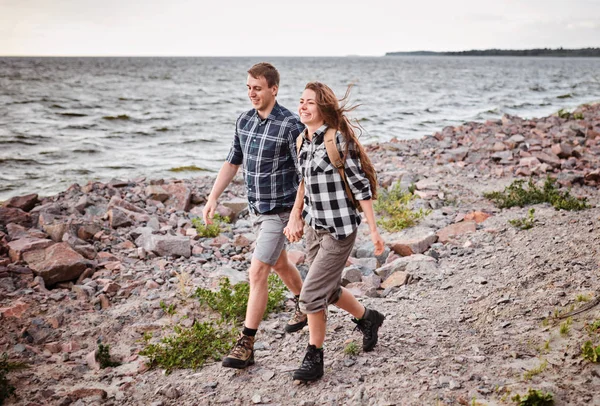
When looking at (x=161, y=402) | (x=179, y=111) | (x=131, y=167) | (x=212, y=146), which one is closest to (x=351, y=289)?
(x=161, y=402)

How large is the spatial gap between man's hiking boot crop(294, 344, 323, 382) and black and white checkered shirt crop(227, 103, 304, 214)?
1.20 meters

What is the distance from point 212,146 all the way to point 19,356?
1406 cm

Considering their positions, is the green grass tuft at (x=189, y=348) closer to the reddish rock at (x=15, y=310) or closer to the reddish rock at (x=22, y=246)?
the reddish rock at (x=15, y=310)

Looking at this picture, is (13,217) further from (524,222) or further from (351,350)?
(524,222)

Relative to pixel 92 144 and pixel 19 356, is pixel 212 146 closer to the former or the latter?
pixel 92 144

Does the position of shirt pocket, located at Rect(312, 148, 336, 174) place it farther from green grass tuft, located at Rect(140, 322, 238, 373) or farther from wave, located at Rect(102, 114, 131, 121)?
wave, located at Rect(102, 114, 131, 121)

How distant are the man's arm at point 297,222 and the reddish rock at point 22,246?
13.6 ft

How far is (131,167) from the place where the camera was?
14.4 meters

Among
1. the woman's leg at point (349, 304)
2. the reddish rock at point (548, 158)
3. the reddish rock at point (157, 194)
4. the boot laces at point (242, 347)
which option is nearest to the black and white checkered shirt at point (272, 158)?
the woman's leg at point (349, 304)

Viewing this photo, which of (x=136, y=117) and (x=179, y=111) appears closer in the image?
(x=136, y=117)

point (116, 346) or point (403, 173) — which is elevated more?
point (403, 173)

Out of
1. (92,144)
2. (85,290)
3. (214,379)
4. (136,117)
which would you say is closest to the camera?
(214,379)

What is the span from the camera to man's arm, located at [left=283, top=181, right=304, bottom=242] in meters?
3.62

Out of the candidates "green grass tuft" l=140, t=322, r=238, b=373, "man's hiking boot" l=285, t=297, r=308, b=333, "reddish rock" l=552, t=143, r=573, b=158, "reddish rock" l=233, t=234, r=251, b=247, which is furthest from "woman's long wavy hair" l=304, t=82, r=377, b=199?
"reddish rock" l=552, t=143, r=573, b=158
